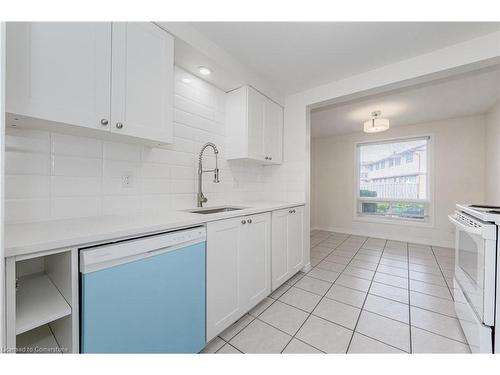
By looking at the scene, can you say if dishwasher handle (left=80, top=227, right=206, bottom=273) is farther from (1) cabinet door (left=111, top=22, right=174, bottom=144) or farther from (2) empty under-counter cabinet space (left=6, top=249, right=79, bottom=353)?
(1) cabinet door (left=111, top=22, right=174, bottom=144)

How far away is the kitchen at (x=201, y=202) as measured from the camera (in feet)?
2.85

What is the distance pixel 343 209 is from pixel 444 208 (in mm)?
1708

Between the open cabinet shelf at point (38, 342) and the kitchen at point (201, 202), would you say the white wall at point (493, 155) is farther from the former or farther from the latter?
the open cabinet shelf at point (38, 342)

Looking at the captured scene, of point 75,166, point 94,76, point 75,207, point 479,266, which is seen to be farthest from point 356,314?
point 94,76

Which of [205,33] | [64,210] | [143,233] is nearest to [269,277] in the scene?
[143,233]

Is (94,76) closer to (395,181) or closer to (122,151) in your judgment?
(122,151)

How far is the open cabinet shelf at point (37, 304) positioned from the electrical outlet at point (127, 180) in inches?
26.3

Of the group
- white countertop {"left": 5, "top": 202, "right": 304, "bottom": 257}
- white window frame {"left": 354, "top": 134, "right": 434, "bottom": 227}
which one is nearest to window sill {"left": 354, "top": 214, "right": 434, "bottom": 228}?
white window frame {"left": 354, "top": 134, "right": 434, "bottom": 227}

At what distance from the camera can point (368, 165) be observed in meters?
4.46

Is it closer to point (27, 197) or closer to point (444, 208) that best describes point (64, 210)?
point (27, 197)

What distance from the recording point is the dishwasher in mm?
804

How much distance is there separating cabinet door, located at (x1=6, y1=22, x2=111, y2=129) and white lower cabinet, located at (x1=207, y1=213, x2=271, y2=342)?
0.92 m
